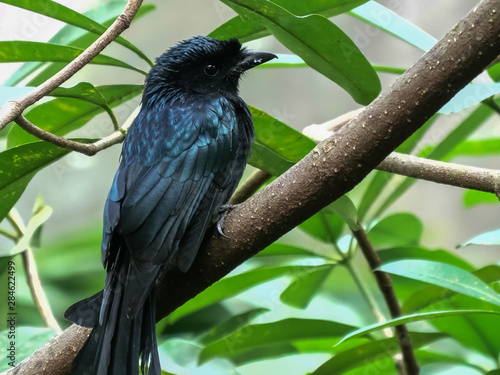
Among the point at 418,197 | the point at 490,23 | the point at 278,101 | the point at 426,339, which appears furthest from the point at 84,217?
the point at 490,23

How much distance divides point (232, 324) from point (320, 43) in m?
1.04

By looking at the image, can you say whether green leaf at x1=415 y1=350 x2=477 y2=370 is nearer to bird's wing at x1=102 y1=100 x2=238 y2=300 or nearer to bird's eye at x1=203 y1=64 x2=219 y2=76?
bird's wing at x1=102 y1=100 x2=238 y2=300

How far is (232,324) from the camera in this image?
2199 millimetres

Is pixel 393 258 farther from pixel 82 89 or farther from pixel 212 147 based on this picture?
pixel 82 89

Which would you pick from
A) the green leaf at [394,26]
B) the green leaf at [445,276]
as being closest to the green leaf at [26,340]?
the green leaf at [445,276]

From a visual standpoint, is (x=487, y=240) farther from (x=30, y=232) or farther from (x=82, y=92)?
(x=30, y=232)

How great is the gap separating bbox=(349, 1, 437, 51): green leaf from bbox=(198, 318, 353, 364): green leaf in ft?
3.11

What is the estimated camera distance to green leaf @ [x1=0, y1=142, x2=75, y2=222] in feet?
5.76

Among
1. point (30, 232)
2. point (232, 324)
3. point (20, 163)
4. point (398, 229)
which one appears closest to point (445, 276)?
point (398, 229)

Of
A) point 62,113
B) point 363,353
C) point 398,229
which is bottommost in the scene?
point 363,353

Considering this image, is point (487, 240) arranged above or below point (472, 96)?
below

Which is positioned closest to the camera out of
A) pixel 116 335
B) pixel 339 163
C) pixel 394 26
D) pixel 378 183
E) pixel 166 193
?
pixel 339 163

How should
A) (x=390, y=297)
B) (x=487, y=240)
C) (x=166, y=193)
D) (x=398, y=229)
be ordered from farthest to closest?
(x=398, y=229) < (x=390, y=297) < (x=487, y=240) < (x=166, y=193)

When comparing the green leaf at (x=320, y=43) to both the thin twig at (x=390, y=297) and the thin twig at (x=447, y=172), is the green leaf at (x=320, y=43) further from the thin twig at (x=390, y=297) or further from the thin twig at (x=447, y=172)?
the thin twig at (x=390, y=297)
